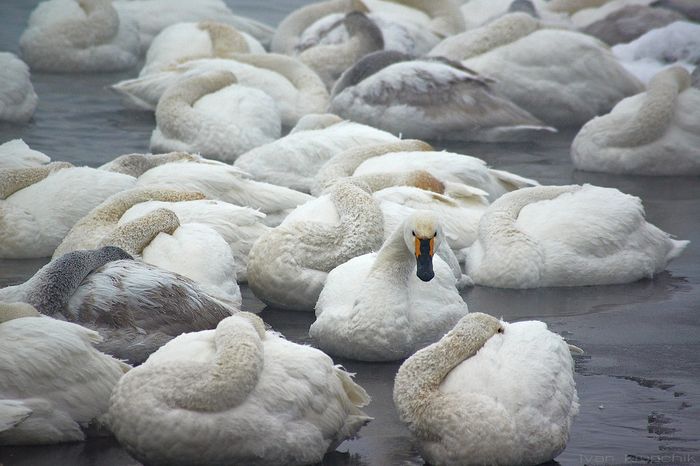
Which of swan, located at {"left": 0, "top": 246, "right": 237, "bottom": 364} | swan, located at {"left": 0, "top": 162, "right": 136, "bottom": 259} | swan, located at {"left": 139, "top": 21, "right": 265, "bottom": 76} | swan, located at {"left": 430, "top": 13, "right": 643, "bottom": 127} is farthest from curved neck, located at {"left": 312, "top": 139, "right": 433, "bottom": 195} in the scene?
swan, located at {"left": 139, "top": 21, "right": 265, "bottom": 76}

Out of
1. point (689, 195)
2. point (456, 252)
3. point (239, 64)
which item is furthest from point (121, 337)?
point (239, 64)

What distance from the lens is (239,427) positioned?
562cm

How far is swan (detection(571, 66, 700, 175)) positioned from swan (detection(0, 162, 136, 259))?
5.04 metres

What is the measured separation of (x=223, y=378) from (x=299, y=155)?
6.34 meters

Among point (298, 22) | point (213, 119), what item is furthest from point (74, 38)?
point (213, 119)

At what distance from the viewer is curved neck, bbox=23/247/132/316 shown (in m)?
6.88

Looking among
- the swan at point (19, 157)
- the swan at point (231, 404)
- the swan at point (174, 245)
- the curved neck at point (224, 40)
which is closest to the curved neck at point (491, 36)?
the curved neck at point (224, 40)

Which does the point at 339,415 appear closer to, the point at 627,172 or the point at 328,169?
the point at 328,169

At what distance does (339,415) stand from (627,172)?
755 cm

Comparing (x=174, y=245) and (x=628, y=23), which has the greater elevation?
(x=174, y=245)

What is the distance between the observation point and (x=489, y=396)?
588 cm

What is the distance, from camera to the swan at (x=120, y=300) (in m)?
6.93

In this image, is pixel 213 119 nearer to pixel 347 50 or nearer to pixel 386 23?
pixel 347 50

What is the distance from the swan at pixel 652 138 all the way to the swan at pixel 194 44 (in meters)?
5.25
